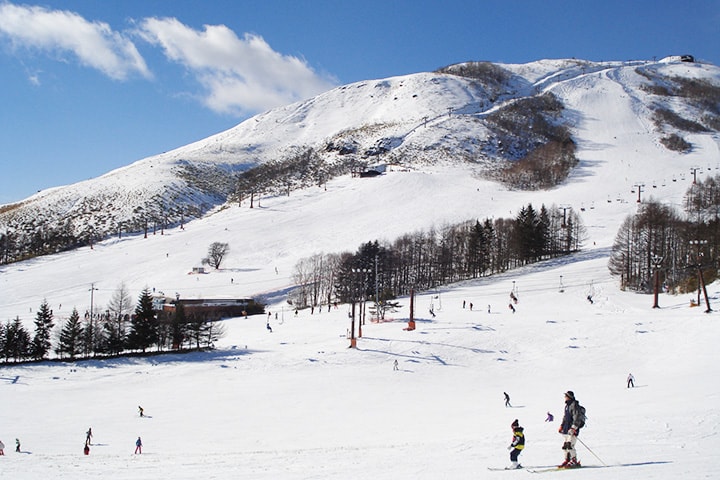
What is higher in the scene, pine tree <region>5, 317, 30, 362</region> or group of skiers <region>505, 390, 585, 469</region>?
group of skiers <region>505, 390, 585, 469</region>

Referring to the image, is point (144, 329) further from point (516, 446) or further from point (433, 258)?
point (433, 258)

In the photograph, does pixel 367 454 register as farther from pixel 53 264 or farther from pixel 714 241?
pixel 53 264

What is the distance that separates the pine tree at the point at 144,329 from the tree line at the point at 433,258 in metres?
23.2

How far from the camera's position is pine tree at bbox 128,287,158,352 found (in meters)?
41.7

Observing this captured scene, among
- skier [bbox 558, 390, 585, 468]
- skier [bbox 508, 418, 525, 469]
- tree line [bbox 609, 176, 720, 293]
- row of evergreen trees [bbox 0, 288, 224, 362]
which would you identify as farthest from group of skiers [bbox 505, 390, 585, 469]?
tree line [bbox 609, 176, 720, 293]

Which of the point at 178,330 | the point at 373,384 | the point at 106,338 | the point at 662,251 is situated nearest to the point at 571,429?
the point at 373,384

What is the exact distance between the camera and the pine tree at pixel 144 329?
4169cm

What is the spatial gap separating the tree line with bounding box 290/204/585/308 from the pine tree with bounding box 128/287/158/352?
76.1ft

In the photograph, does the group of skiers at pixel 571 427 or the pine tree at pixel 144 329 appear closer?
the group of skiers at pixel 571 427

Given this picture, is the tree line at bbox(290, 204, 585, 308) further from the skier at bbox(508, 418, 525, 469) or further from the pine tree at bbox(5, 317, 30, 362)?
the skier at bbox(508, 418, 525, 469)

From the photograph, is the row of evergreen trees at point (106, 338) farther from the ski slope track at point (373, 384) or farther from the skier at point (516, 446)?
the skier at point (516, 446)

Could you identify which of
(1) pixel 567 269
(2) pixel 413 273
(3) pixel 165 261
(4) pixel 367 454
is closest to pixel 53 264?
(3) pixel 165 261

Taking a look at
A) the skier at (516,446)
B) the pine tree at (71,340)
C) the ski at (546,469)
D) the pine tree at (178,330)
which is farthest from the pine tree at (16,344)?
A: the ski at (546,469)

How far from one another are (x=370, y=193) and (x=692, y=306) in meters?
85.0
